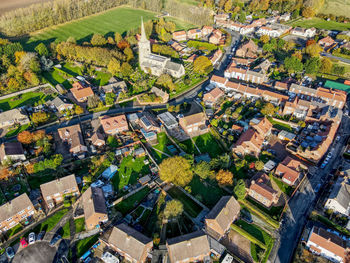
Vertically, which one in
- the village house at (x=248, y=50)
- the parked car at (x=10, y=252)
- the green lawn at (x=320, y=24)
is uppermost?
the green lawn at (x=320, y=24)

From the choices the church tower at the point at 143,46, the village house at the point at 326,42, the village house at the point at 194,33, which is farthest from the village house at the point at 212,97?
the village house at the point at 326,42

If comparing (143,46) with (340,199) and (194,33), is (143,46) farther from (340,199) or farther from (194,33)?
(340,199)

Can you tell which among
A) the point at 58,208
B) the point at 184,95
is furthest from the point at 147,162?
the point at 184,95

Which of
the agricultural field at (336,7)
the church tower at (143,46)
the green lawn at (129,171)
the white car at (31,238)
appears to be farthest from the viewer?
the agricultural field at (336,7)

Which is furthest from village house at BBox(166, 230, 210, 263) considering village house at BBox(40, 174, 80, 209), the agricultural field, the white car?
the agricultural field

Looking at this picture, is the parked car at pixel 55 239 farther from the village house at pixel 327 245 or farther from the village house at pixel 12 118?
the village house at pixel 327 245

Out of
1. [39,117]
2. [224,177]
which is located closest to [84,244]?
[224,177]

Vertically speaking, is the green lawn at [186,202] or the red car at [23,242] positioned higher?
the green lawn at [186,202]
